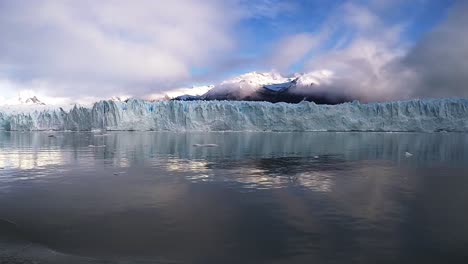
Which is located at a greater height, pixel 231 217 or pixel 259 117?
pixel 259 117

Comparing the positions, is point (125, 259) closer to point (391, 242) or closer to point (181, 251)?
point (181, 251)

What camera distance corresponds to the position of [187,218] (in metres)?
7.50

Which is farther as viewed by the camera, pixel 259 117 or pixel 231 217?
pixel 259 117

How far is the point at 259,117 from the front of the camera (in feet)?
220

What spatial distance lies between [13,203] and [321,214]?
663 centimetres

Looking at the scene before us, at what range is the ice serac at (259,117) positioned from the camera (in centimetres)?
6569

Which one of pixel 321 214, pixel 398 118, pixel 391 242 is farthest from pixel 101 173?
pixel 398 118

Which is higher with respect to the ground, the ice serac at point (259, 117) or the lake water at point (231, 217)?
the ice serac at point (259, 117)

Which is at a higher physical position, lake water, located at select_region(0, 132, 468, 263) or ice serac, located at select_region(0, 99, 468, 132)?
ice serac, located at select_region(0, 99, 468, 132)

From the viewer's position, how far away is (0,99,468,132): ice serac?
65.7m

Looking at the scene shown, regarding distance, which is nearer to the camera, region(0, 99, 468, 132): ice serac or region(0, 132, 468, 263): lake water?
region(0, 132, 468, 263): lake water

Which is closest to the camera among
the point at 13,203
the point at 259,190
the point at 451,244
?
the point at 451,244

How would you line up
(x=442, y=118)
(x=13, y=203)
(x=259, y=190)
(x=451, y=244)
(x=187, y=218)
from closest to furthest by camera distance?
(x=451, y=244) < (x=187, y=218) < (x=13, y=203) < (x=259, y=190) < (x=442, y=118)

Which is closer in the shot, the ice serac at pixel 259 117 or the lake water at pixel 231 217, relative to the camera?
the lake water at pixel 231 217
